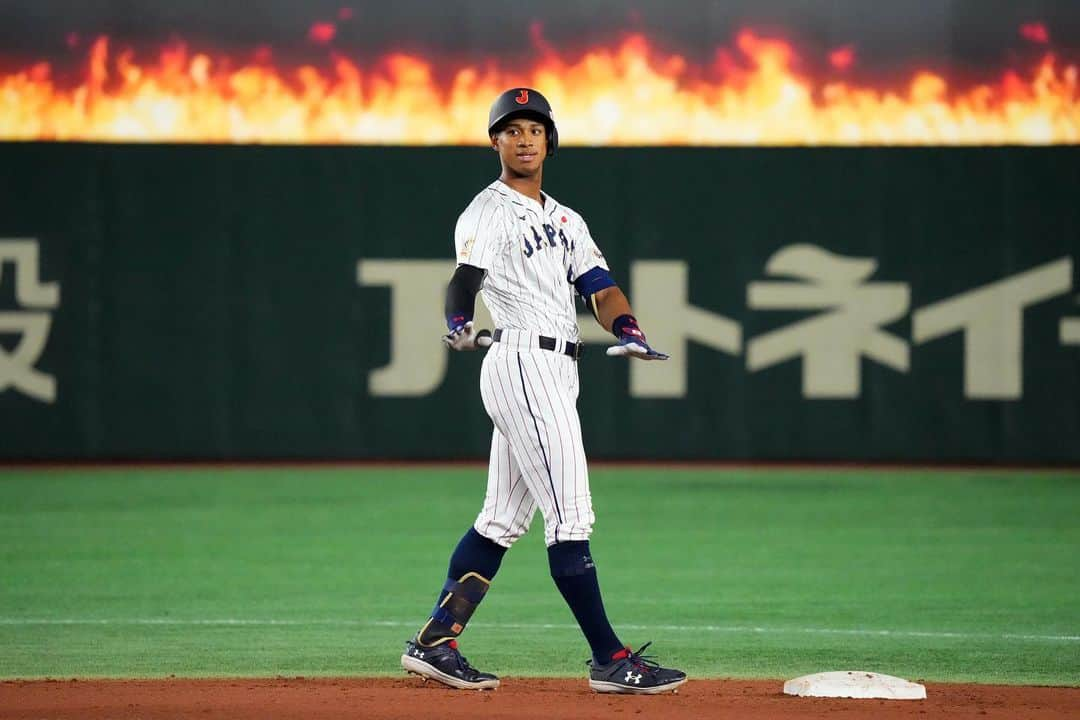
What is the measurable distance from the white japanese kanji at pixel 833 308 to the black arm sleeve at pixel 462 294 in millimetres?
9570

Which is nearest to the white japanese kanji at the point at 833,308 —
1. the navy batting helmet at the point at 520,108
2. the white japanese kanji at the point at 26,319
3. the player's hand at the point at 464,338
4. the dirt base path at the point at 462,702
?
the white japanese kanji at the point at 26,319

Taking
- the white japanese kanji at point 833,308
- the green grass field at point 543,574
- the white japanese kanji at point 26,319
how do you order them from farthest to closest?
1. the white japanese kanji at point 833,308
2. the white japanese kanji at point 26,319
3. the green grass field at point 543,574

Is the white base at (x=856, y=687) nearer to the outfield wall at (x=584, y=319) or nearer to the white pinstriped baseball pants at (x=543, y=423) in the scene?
the white pinstriped baseball pants at (x=543, y=423)

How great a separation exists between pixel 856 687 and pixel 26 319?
10.6 m

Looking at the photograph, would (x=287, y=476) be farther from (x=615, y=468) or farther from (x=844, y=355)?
(x=844, y=355)

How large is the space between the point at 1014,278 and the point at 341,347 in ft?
18.6

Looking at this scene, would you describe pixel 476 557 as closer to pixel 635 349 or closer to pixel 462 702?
pixel 462 702

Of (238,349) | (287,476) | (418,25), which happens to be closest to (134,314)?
(238,349)

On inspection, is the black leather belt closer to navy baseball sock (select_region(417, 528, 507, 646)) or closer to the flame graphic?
navy baseball sock (select_region(417, 528, 507, 646))

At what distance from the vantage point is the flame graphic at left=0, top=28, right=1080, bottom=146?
15.2 m

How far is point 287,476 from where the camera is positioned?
573 inches

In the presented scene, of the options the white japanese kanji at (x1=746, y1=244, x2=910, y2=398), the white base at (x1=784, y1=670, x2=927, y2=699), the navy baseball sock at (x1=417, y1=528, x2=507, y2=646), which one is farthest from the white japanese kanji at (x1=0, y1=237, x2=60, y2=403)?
the white base at (x1=784, y1=670, x2=927, y2=699)

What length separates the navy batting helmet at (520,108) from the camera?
19.4 feet

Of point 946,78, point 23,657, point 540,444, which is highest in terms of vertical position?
point 946,78
